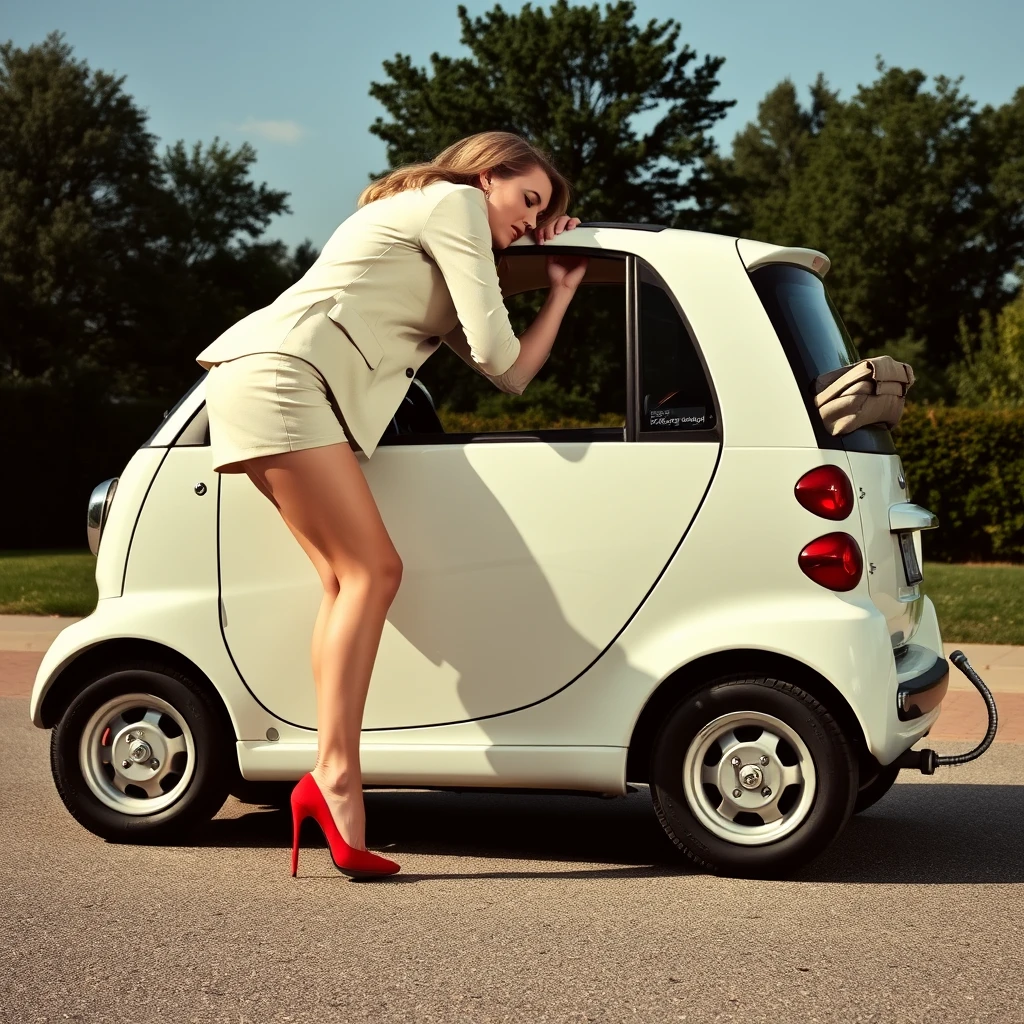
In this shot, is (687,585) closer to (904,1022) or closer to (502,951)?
(502,951)

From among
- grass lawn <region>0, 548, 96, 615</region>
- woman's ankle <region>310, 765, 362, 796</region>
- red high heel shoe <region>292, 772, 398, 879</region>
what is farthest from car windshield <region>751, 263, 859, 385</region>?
grass lawn <region>0, 548, 96, 615</region>

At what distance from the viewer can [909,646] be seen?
14.8ft

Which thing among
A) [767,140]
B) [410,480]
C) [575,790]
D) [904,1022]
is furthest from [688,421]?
[767,140]

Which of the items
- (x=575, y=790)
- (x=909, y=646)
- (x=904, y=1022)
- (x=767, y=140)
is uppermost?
(x=767, y=140)

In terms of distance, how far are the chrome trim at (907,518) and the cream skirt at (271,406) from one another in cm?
159

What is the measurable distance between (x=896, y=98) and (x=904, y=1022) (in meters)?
59.1

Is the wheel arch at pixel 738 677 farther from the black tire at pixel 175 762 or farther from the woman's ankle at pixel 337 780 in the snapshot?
the black tire at pixel 175 762

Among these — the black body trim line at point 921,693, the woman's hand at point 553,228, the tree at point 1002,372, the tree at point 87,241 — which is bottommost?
the black body trim line at point 921,693

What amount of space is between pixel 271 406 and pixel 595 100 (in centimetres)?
3890

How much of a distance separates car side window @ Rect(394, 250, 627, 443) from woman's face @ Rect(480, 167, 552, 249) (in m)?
0.14

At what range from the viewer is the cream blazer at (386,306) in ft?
13.6

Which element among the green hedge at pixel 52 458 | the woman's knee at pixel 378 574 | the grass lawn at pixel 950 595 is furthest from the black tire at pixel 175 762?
the green hedge at pixel 52 458

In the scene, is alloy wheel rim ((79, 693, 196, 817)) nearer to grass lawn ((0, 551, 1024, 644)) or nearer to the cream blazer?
the cream blazer

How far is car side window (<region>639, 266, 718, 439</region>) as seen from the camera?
427 cm
